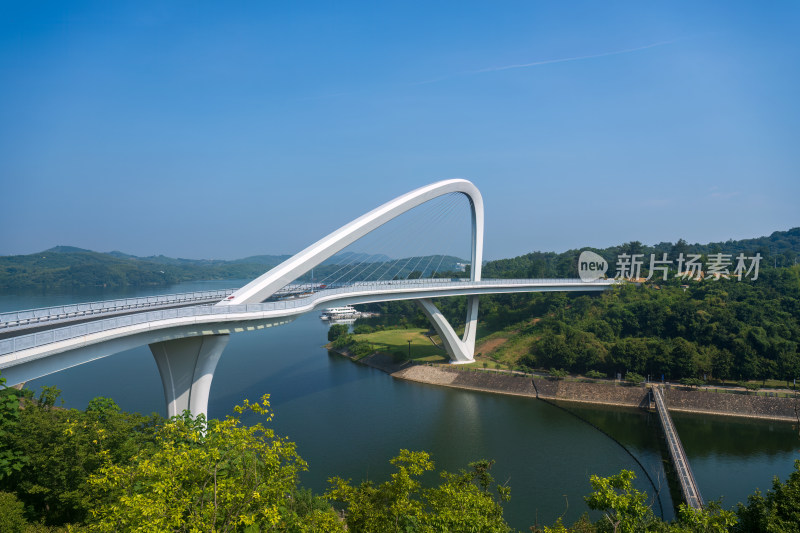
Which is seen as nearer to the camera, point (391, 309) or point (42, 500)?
point (42, 500)

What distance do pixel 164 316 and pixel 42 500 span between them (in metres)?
4.70

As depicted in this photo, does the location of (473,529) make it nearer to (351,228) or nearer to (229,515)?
(229,515)

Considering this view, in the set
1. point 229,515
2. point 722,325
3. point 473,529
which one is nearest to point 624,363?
point 722,325

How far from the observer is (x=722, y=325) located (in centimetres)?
2645

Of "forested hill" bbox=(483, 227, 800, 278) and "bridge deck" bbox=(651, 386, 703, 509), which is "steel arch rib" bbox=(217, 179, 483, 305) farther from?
"forested hill" bbox=(483, 227, 800, 278)

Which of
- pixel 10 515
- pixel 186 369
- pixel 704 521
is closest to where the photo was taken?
pixel 704 521

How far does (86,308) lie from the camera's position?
48.3 feet

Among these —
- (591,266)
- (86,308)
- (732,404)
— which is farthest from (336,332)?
(732,404)

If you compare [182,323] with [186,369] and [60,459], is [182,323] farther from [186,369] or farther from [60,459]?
[60,459]

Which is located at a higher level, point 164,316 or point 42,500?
point 164,316

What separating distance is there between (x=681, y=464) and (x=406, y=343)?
22398mm

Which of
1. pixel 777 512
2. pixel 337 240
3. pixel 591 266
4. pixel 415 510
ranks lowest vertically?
pixel 777 512

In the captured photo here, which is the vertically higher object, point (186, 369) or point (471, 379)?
point (186, 369)

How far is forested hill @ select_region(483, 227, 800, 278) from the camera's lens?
47.2 m
